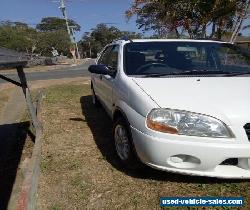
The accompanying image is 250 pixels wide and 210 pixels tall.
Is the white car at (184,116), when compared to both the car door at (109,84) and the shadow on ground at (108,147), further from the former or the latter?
the car door at (109,84)

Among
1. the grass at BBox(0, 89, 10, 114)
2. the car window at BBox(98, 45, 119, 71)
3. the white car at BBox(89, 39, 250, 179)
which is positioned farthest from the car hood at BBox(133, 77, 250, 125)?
the grass at BBox(0, 89, 10, 114)

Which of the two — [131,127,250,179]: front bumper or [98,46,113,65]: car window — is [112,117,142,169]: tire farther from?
[98,46,113,65]: car window

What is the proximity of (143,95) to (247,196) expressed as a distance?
4.70 ft

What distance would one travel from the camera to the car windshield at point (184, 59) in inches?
177

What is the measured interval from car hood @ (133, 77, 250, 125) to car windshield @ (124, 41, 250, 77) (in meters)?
0.34

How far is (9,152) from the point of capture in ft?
20.7

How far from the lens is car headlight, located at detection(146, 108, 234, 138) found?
3252 millimetres

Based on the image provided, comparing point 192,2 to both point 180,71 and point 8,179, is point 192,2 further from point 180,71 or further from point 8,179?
point 8,179

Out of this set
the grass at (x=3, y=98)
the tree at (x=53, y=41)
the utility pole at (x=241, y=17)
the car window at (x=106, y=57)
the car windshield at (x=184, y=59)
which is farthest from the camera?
the tree at (x=53, y=41)

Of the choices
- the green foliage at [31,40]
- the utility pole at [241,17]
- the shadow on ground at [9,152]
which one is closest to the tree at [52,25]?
the green foliage at [31,40]

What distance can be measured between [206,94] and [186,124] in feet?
1.51

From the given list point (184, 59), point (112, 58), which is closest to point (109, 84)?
point (112, 58)

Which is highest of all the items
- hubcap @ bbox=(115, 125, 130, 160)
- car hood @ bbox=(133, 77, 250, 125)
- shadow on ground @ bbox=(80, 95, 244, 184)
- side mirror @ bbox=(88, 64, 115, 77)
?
side mirror @ bbox=(88, 64, 115, 77)

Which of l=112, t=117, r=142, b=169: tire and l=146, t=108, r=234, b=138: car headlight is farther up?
l=146, t=108, r=234, b=138: car headlight
